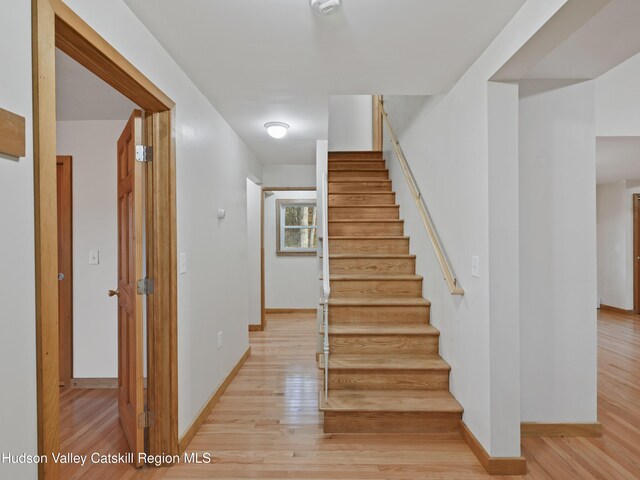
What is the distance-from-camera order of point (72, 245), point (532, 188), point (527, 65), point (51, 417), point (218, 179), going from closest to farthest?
point (51, 417) < point (527, 65) < point (532, 188) < point (218, 179) < point (72, 245)

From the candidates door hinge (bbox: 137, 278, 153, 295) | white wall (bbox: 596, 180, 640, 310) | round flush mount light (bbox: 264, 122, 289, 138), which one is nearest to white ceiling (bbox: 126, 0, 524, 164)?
round flush mount light (bbox: 264, 122, 289, 138)

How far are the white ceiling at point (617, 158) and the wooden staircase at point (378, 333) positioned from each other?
2.23 meters

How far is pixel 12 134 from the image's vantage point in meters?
0.98

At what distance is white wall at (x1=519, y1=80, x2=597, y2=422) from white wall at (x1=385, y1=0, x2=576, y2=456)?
354mm

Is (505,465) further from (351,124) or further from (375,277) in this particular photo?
(351,124)

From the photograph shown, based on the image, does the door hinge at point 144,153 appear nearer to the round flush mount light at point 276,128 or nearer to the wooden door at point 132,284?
the wooden door at point 132,284

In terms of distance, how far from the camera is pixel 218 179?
9.52ft

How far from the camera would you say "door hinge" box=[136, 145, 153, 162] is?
1972 millimetres

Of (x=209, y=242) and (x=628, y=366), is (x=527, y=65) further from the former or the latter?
(x=628, y=366)

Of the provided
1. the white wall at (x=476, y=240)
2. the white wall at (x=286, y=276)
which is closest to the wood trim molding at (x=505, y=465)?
the white wall at (x=476, y=240)

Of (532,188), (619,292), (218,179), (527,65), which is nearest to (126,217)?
(218,179)

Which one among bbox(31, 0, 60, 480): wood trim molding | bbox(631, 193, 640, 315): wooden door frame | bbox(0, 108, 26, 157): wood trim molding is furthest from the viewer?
bbox(631, 193, 640, 315): wooden door frame

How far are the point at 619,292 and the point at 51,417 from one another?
25.4 feet

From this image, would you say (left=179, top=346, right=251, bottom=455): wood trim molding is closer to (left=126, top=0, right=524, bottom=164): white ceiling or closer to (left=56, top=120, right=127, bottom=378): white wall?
(left=56, top=120, right=127, bottom=378): white wall
